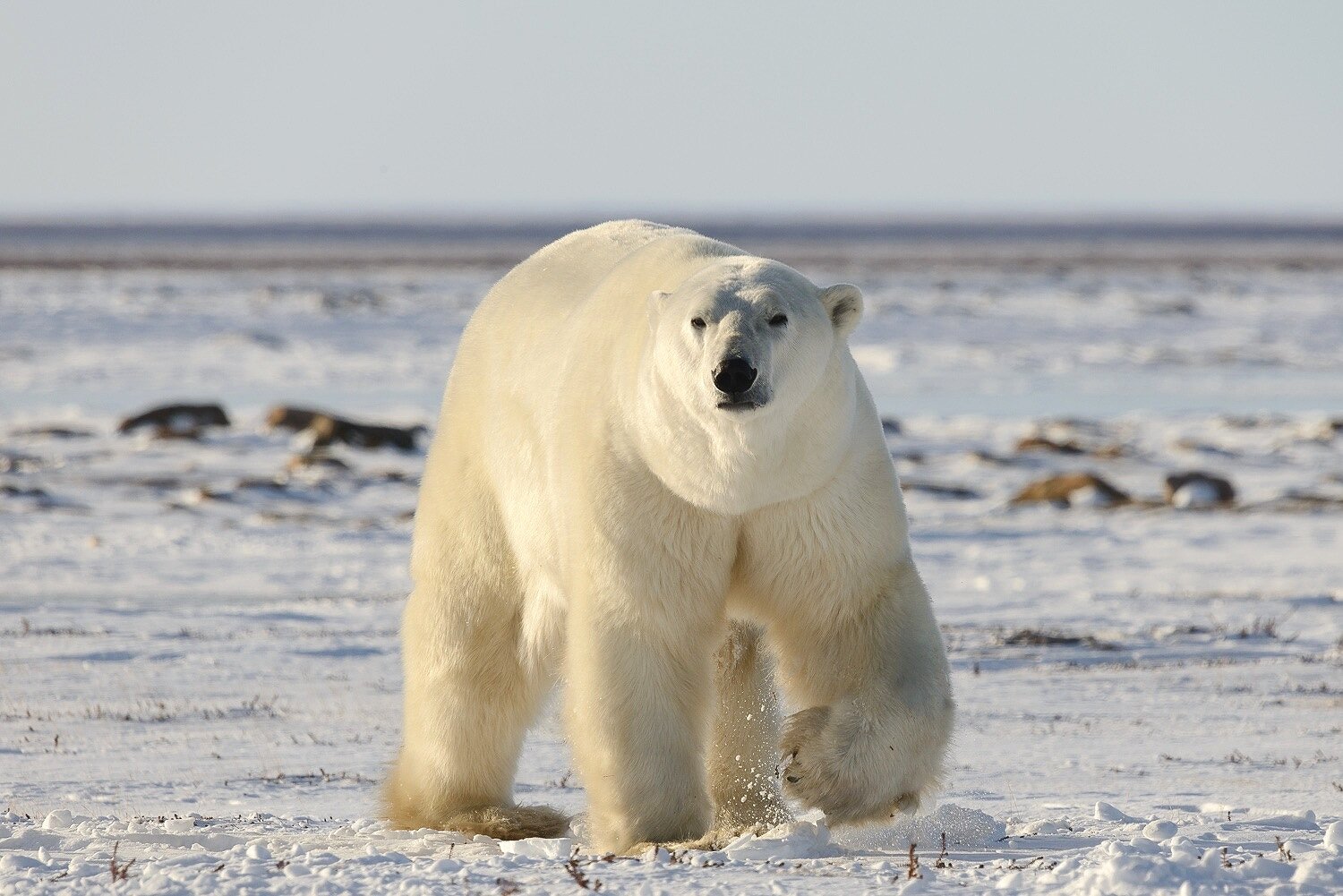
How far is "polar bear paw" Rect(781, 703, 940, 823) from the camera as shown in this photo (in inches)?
133

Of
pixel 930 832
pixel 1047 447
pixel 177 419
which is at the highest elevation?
pixel 930 832

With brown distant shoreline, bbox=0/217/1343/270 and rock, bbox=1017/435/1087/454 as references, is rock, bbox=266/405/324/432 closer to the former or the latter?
rock, bbox=1017/435/1087/454

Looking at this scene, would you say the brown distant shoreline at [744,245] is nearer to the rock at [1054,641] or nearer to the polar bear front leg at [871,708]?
the rock at [1054,641]

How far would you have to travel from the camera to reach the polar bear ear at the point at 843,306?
3.55 meters

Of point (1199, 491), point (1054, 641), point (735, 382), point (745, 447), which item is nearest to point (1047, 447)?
point (1199, 491)

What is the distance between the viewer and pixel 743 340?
3.20 meters

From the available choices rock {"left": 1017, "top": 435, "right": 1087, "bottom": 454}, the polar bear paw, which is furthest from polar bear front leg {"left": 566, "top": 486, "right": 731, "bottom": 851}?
rock {"left": 1017, "top": 435, "right": 1087, "bottom": 454}

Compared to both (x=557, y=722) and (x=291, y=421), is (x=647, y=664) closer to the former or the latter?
(x=557, y=722)

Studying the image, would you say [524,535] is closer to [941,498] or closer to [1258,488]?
[941,498]

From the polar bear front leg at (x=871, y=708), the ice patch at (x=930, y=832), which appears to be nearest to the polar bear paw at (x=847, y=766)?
the polar bear front leg at (x=871, y=708)

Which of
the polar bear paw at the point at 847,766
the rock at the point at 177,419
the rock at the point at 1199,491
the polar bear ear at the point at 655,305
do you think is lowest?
the rock at the point at 177,419

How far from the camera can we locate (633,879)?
10.3 ft

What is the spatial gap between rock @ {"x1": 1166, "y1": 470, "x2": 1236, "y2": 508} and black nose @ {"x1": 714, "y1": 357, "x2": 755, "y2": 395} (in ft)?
27.4

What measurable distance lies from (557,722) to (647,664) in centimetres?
151
